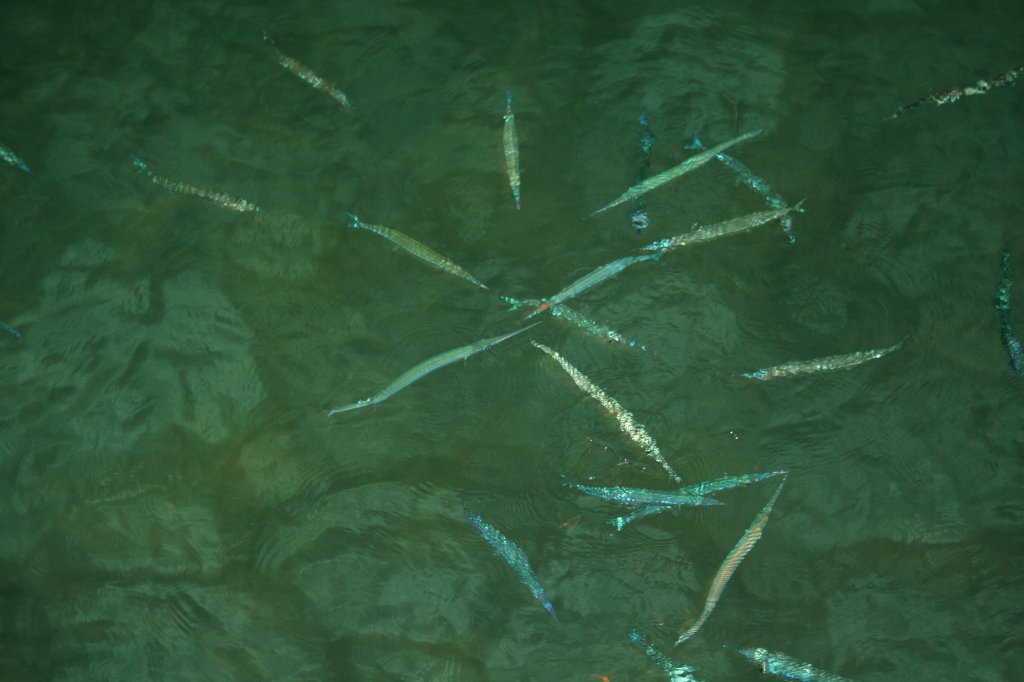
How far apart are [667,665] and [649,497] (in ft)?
0.83

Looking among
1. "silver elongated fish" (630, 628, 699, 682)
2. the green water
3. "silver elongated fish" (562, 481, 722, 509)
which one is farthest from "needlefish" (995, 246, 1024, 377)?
"silver elongated fish" (630, 628, 699, 682)

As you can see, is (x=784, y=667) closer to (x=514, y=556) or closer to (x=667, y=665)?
(x=667, y=665)

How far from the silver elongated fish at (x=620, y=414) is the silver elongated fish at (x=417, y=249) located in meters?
0.19

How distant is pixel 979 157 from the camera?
5.39 ft

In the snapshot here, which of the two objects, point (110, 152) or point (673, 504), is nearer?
point (673, 504)

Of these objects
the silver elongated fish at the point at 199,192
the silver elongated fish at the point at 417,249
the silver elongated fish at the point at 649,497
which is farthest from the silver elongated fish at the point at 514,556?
the silver elongated fish at the point at 199,192

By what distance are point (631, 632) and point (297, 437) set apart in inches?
23.8

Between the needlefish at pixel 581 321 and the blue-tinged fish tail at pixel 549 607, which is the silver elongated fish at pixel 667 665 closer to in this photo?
the blue-tinged fish tail at pixel 549 607

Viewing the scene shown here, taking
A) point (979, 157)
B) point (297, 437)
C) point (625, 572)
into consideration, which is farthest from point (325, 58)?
point (979, 157)

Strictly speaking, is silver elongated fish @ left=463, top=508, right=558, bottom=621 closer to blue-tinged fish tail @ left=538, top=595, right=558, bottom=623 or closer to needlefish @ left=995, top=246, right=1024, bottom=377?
blue-tinged fish tail @ left=538, top=595, right=558, bottom=623

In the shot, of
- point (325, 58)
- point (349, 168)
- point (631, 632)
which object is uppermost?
point (325, 58)

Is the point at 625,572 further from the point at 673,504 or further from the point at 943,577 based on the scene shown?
the point at 943,577

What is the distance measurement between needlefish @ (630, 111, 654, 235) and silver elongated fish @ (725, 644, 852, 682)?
0.67 metres

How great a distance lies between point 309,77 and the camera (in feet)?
5.62
